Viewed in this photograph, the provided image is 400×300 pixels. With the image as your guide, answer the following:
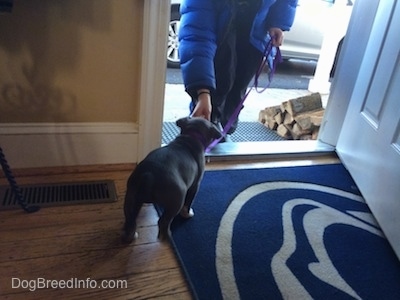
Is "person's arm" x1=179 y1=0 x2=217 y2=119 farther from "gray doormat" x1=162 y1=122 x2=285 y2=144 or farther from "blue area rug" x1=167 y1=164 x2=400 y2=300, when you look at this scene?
"gray doormat" x1=162 y1=122 x2=285 y2=144

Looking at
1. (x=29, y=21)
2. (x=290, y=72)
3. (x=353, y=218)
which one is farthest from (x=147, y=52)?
(x=290, y=72)

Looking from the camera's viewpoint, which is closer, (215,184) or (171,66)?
(215,184)

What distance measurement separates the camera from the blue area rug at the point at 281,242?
3.32 ft

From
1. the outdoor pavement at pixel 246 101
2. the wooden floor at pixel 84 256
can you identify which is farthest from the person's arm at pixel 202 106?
the outdoor pavement at pixel 246 101

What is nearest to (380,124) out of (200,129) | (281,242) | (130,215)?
(281,242)

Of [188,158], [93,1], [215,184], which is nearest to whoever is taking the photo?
[188,158]

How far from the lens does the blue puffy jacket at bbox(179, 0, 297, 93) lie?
134 cm

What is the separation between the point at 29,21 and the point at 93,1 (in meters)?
0.22

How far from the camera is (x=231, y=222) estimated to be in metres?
1.23

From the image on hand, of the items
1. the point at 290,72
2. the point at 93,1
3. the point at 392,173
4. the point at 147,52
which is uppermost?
the point at 93,1

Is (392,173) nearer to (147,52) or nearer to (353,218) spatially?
(353,218)

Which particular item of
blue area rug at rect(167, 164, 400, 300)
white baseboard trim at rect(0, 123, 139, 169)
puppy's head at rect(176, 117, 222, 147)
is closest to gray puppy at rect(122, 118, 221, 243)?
puppy's head at rect(176, 117, 222, 147)

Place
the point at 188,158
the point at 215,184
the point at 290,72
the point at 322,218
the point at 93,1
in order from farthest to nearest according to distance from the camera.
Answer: the point at 290,72 < the point at 215,184 < the point at 322,218 < the point at 93,1 < the point at 188,158

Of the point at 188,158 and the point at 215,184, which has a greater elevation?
the point at 188,158
